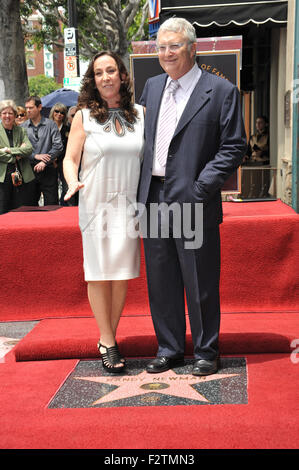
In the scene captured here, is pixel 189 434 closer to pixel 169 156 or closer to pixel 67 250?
pixel 169 156

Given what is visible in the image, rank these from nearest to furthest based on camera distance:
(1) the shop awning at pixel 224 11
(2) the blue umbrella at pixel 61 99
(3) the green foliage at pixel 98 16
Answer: (1) the shop awning at pixel 224 11 → (2) the blue umbrella at pixel 61 99 → (3) the green foliage at pixel 98 16

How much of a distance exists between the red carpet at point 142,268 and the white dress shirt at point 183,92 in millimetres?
1345

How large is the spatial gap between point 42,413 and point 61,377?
0.61 meters

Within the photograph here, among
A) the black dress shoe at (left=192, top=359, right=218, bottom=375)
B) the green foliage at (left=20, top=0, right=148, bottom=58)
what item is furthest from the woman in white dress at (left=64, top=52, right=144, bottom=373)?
the green foliage at (left=20, top=0, right=148, bottom=58)

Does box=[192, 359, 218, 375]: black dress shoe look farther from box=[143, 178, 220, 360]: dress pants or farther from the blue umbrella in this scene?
the blue umbrella

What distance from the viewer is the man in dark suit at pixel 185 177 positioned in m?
3.86

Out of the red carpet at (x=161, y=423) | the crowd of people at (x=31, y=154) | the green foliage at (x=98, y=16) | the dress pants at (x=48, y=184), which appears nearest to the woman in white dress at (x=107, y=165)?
the red carpet at (x=161, y=423)

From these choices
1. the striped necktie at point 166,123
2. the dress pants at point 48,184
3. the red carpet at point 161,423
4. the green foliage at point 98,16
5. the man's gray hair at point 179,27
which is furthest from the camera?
the green foliage at point 98,16

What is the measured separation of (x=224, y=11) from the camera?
9.26m

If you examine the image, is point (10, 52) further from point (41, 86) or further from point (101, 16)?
point (41, 86)

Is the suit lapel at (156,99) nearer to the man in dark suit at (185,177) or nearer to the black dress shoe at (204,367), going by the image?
the man in dark suit at (185,177)

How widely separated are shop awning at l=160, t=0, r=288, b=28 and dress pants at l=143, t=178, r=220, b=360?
5725mm

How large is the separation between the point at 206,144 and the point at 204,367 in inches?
50.1

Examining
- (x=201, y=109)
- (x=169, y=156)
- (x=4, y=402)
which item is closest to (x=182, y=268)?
(x=169, y=156)
